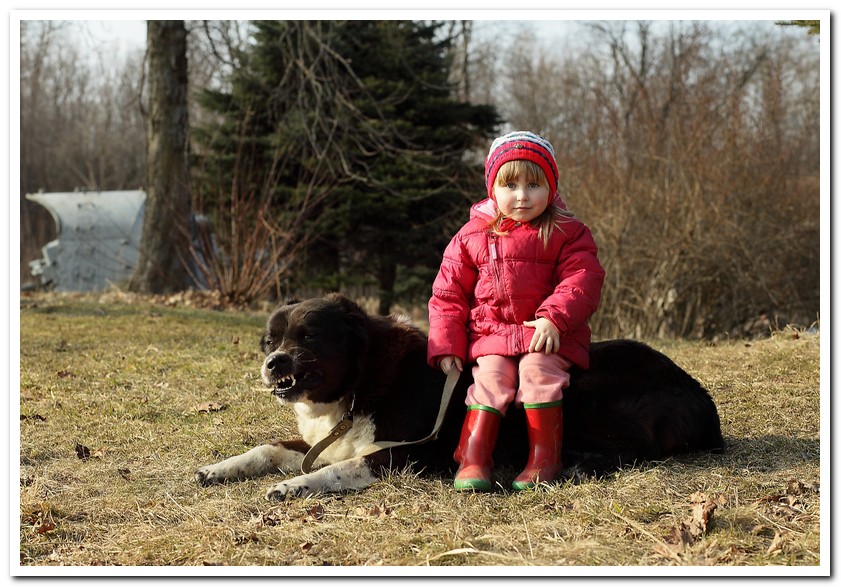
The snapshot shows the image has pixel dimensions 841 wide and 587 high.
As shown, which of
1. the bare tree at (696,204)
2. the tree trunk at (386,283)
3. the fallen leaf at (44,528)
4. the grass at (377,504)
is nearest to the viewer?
the grass at (377,504)

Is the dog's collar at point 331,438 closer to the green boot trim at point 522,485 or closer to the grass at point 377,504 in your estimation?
the grass at point 377,504

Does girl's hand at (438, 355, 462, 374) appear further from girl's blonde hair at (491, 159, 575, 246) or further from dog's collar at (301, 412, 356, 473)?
girl's blonde hair at (491, 159, 575, 246)

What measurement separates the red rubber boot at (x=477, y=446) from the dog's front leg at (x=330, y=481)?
45 centimetres

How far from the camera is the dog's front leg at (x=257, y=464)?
434 cm

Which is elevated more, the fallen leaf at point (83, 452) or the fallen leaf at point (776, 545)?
the fallen leaf at point (776, 545)

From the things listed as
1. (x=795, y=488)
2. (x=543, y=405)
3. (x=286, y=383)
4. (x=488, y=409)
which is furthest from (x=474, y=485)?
(x=795, y=488)

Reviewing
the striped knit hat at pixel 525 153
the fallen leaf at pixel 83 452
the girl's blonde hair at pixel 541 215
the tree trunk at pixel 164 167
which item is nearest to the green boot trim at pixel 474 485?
the girl's blonde hair at pixel 541 215

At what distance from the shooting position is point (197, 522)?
3631 millimetres

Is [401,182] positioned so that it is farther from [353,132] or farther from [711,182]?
[711,182]

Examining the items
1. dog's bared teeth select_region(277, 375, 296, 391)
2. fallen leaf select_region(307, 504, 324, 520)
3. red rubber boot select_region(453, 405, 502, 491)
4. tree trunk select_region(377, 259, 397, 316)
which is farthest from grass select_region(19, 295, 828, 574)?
tree trunk select_region(377, 259, 397, 316)

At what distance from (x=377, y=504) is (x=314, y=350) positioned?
2.93 feet

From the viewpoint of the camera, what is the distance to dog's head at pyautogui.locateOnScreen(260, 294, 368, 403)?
424 cm
